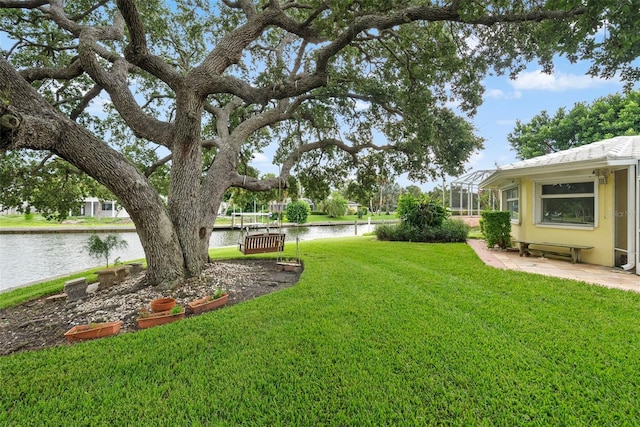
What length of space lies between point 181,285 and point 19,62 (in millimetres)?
7361

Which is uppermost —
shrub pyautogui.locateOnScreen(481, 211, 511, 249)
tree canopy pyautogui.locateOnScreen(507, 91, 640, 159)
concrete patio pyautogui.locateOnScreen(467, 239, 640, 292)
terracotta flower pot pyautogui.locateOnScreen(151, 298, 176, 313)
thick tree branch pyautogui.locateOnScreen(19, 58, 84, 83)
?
tree canopy pyautogui.locateOnScreen(507, 91, 640, 159)

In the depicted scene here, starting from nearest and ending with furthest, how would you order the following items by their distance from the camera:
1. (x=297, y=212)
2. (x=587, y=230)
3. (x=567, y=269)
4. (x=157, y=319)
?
(x=157, y=319) → (x=567, y=269) → (x=587, y=230) → (x=297, y=212)

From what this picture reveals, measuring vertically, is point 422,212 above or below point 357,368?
above

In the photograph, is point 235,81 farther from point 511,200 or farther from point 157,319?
point 511,200

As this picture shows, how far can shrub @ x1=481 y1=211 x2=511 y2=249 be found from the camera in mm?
8938

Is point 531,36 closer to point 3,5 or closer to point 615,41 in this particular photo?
point 615,41

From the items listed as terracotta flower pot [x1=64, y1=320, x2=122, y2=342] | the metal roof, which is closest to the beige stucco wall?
the metal roof

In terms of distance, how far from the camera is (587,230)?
686 centimetres

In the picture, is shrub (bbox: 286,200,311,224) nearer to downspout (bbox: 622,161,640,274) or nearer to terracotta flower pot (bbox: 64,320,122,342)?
downspout (bbox: 622,161,640,274)

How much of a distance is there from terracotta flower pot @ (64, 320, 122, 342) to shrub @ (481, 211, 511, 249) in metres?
9.87

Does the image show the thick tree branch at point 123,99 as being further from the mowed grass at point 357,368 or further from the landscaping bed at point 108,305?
the mowed grass at point 357,368

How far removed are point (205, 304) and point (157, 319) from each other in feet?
2.32

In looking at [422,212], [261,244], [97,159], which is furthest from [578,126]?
[97,159]

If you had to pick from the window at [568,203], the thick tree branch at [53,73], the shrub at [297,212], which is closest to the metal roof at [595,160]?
the window at [568,203]
